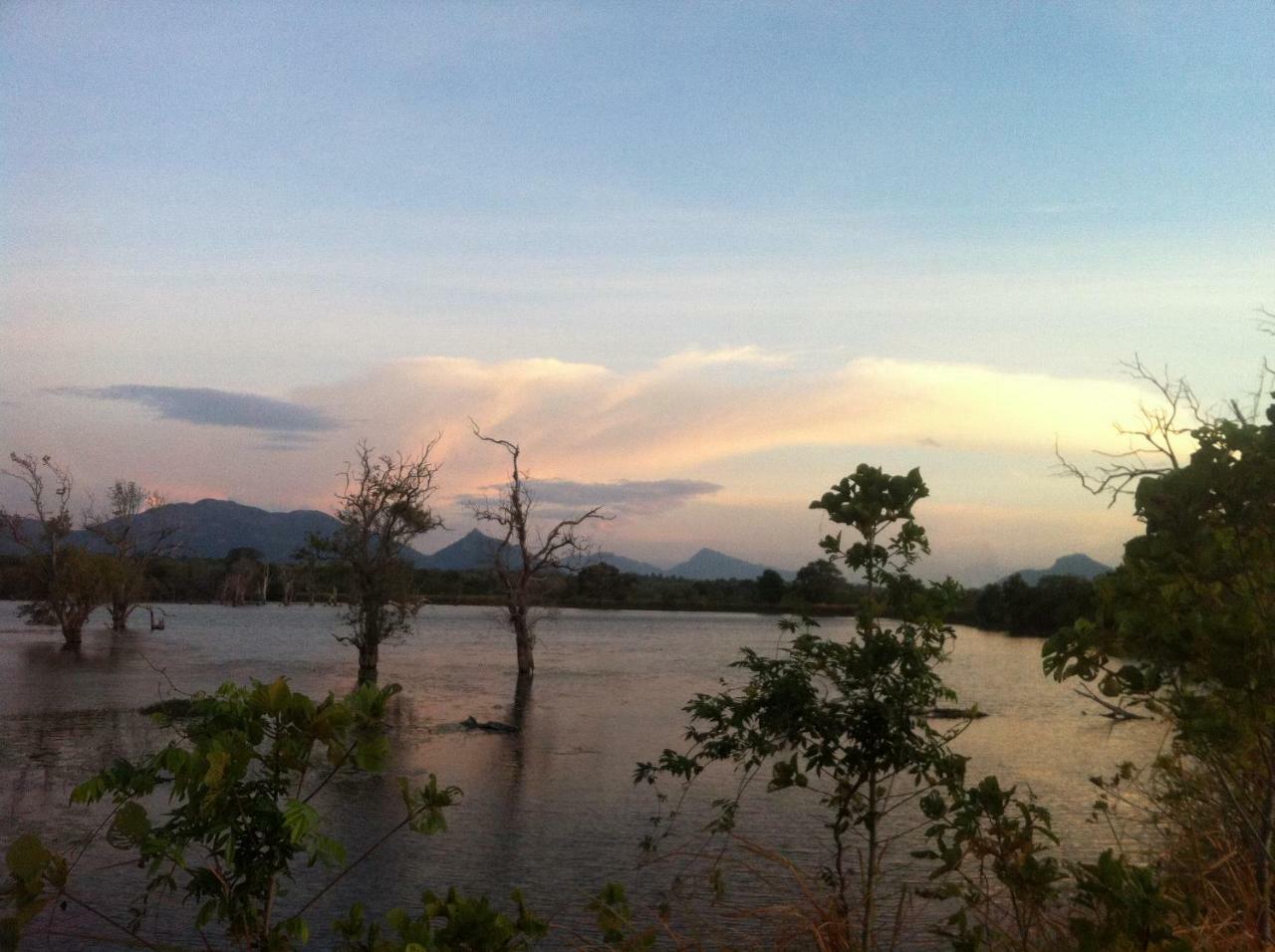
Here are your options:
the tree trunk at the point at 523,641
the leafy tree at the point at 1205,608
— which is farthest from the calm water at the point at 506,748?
the leafy tree at the point at 1205,608

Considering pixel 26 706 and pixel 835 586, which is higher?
pixel 835 586

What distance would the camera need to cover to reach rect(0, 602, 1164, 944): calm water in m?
13.4

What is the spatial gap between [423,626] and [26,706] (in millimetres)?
48450

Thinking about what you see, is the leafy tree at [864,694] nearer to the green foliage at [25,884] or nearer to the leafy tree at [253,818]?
the leafy tree at [253,818]

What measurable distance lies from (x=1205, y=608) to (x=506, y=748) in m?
19.4

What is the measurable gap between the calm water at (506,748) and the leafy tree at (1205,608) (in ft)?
18.7

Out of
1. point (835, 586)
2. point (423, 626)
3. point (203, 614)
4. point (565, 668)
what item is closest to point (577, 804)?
point (835, 586)

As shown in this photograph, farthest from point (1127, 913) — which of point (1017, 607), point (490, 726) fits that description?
point (1017, 607)

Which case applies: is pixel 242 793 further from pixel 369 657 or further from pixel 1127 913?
pixel 369 657

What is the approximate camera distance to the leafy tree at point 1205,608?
443 centimetres

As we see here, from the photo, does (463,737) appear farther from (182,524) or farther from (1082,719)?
(182,524)

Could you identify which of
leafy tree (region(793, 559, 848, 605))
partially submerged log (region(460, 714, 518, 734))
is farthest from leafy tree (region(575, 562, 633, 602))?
leafy tree (region(793, 559, 848, 605))

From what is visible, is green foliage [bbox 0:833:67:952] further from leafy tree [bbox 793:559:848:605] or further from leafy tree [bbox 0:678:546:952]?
leafy tree [bbox 793:559:848:605]

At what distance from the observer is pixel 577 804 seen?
57.5 feet
